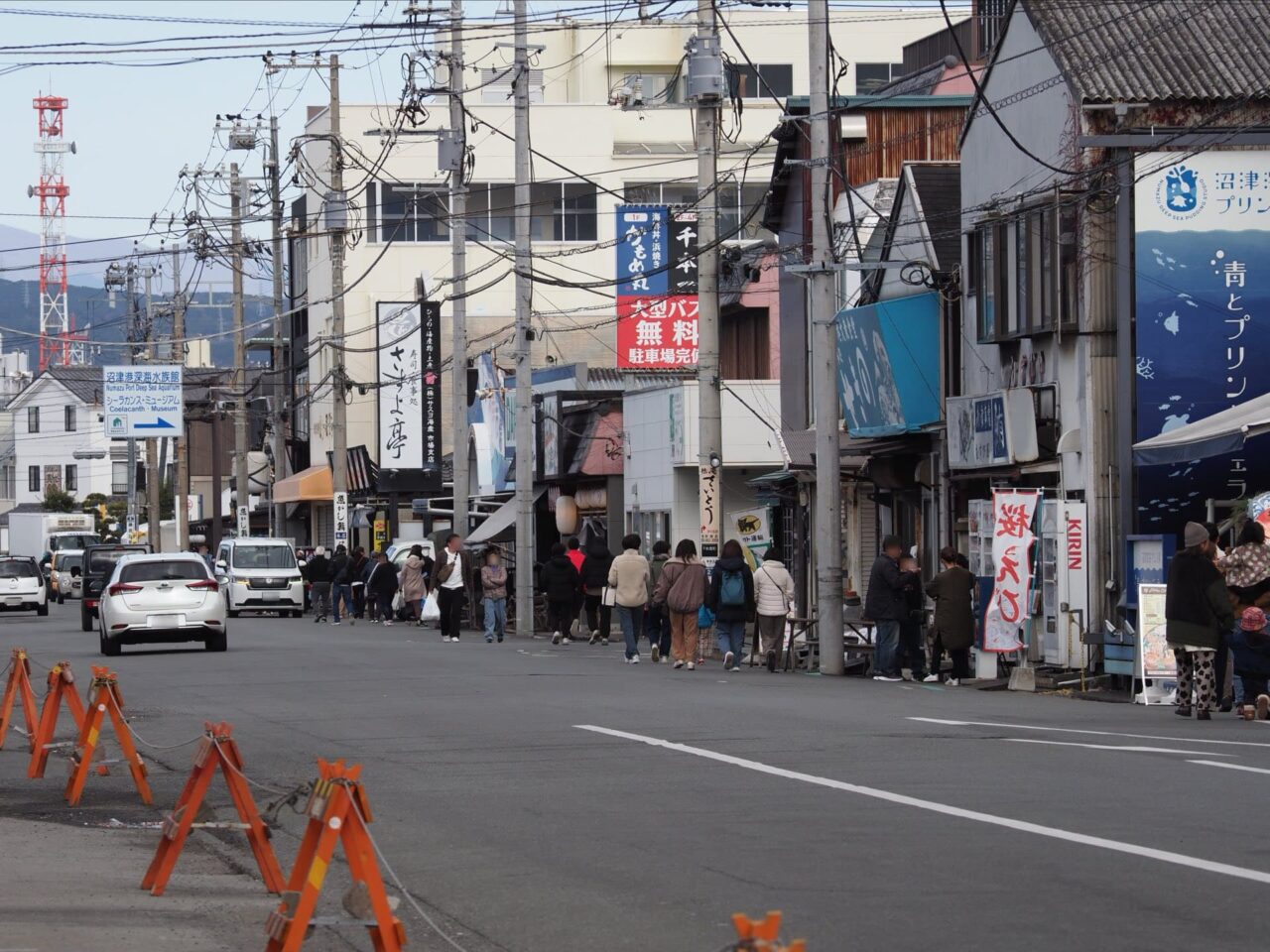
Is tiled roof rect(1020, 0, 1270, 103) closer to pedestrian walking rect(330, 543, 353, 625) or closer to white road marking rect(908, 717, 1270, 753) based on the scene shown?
white road marking rect(908, 717, 1270, 753)

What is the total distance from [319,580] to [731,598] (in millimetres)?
22059

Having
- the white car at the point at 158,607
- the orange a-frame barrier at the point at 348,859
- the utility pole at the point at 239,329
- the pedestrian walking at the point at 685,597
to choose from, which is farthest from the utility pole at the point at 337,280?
the orange a-frame barrier at the point at 348,859

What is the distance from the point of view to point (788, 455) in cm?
3406

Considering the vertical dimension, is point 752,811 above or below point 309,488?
below

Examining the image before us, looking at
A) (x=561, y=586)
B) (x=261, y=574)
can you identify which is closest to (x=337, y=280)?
(x=261, y=574)

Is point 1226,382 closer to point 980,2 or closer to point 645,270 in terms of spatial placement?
point 980,2

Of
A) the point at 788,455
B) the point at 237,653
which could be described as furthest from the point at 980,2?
the point at 237,653

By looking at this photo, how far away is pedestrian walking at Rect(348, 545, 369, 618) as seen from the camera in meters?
49.0

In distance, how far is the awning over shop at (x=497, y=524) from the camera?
158ft

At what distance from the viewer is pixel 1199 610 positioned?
18.2 metres

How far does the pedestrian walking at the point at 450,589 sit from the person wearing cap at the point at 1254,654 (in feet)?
68.7

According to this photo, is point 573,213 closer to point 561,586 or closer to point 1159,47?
point 561,586

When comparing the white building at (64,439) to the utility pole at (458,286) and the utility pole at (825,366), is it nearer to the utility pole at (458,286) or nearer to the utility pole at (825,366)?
the utility pole at (458,286)

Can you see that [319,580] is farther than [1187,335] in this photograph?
Yes
